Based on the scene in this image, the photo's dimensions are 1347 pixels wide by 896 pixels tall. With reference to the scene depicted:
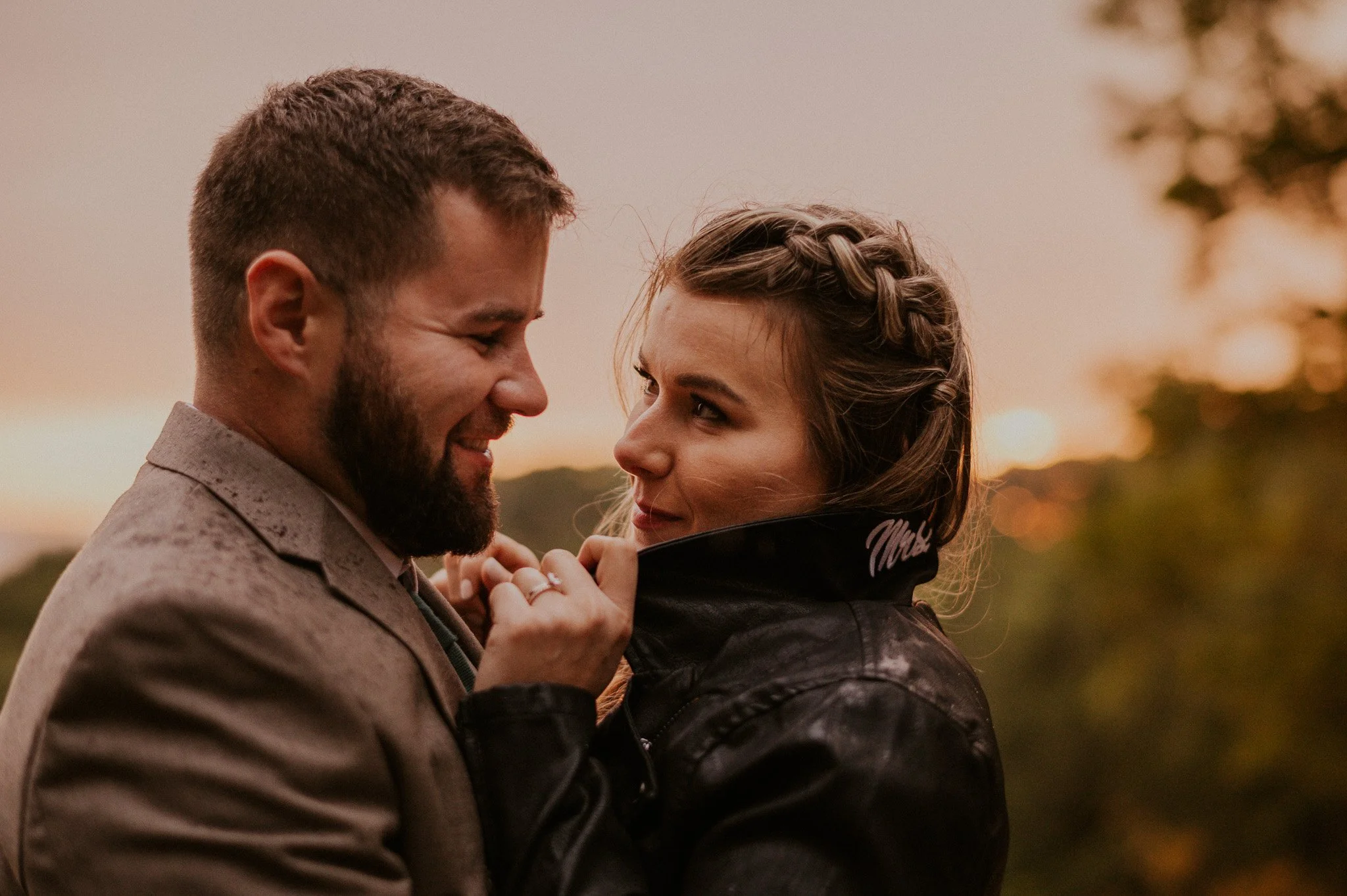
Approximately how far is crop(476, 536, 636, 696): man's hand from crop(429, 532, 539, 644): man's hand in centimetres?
17

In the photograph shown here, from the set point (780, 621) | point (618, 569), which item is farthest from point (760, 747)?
point (618, 569)

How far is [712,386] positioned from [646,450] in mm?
184

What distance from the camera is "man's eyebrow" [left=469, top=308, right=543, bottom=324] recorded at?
222cm

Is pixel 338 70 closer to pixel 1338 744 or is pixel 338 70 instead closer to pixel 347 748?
pixel 347 748

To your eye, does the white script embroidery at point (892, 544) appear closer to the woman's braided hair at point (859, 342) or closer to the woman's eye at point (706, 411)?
the woman's braided hair at point (859, 342)

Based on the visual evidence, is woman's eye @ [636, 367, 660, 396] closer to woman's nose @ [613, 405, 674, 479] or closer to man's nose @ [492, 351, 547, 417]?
woman's nose @ [613, 405, 674, 479]

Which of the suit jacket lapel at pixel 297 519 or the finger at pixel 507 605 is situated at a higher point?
the suit jacket lapel at pixel 297 519

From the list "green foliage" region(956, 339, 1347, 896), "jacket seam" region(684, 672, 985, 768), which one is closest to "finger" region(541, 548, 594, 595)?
"jacket seam" region(684, 672, 985, 768)

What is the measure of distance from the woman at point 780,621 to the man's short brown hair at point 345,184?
0.49 m

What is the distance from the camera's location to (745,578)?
2307 millimetres

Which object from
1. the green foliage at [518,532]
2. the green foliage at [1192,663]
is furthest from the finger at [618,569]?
the green foliage at [518,532]

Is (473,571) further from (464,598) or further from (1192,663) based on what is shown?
(1192,663)

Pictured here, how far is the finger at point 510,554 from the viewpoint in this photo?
2.57 meters

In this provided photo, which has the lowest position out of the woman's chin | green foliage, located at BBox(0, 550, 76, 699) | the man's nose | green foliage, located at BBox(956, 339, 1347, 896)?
green foliage, located at BBox(956, 339, 1347, 896)
